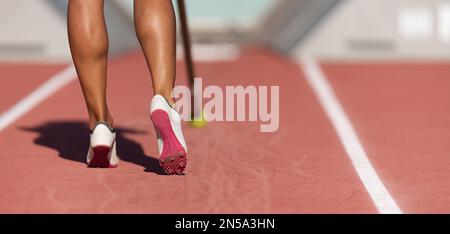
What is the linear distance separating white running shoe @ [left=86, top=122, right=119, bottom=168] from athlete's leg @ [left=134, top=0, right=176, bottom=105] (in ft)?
1.15

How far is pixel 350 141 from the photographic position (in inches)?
299

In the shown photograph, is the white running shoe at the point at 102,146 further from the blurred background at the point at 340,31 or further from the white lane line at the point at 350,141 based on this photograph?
the blurred background at the point at 340,31

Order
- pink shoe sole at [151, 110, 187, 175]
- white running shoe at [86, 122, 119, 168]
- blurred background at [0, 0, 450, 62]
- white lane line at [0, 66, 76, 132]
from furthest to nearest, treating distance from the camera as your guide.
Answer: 1. blurred background at [0, 0, 450, 62]
2. white lane line at [0, 66, 76, 132]
3. white running shoe at [86, 122, 119, 168]
4. pink shoe sole at [151, 110, 187, 175]

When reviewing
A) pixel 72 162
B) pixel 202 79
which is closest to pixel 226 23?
pixel 202 79

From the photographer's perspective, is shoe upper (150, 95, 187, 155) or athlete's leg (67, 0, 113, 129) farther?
athlete's leg (67, 0, 113, 129)

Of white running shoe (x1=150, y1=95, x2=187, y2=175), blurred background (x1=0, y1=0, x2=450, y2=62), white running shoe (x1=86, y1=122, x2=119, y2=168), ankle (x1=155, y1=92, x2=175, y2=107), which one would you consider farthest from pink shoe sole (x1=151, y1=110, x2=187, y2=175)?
blurred background (x1=0, y1=0, x2=450, y2=62)

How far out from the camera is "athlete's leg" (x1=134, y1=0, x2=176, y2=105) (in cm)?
584

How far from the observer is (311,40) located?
1431 centimetres

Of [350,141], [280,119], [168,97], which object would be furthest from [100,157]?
[280,119]

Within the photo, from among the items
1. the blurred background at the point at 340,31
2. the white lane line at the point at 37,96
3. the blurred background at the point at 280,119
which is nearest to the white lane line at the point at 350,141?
the blurred background at the point at 280,119

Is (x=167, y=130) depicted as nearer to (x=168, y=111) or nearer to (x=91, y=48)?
(x=168, y=111)

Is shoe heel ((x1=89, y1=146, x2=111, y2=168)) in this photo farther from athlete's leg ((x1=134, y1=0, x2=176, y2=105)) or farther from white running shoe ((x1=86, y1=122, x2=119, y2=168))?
athlete's leg ((x1=134, y1=0, x2=176, y2=105))
